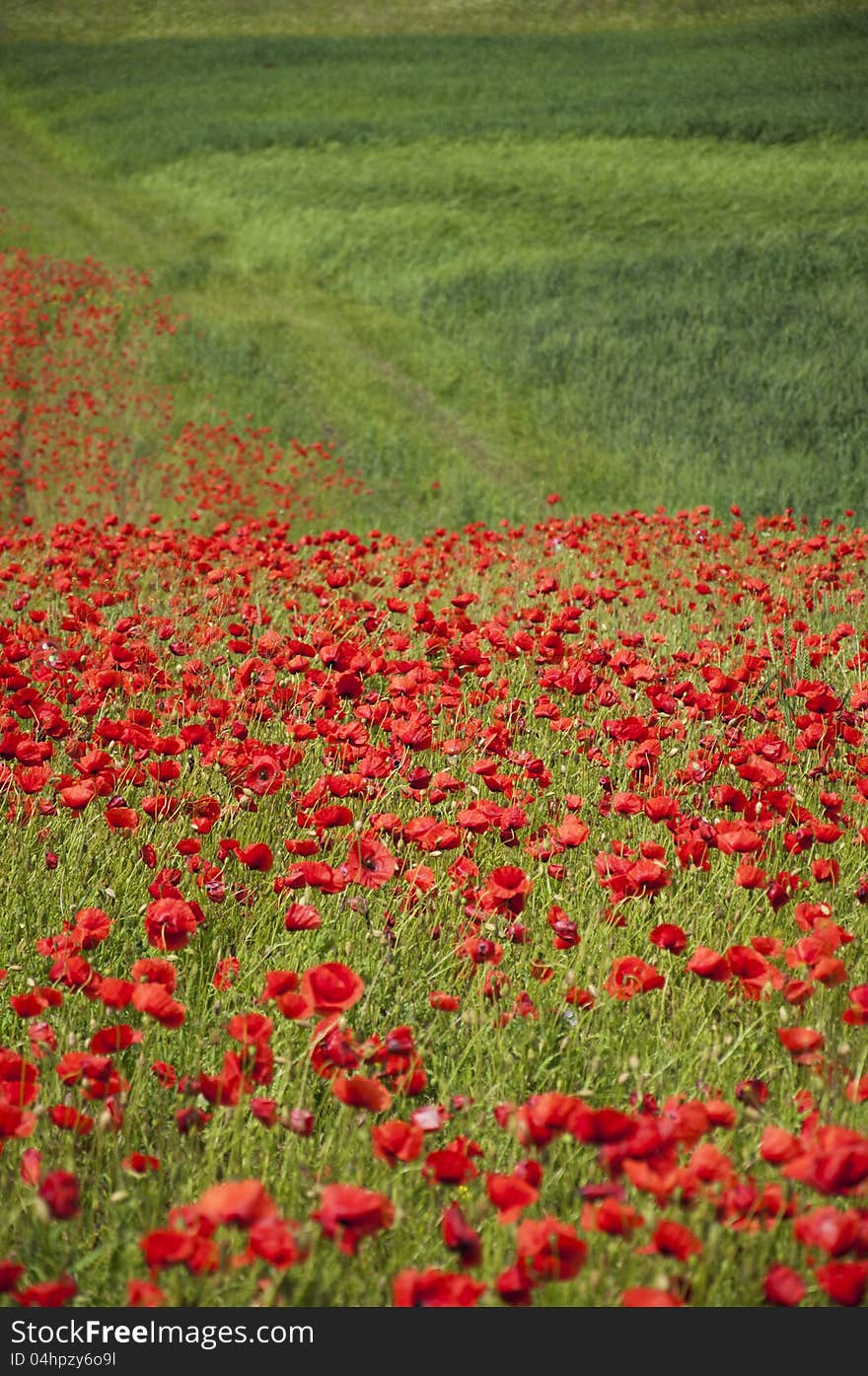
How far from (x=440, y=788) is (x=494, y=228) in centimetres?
2017

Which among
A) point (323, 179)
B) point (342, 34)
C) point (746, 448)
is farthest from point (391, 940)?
point (342, 34)

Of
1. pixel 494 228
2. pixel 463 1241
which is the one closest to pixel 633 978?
pixel 463 1241

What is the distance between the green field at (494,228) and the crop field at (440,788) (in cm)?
13

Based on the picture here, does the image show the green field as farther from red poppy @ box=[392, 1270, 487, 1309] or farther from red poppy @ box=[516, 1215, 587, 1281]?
red poppy @ box=[392, 1270, 487, 1309]

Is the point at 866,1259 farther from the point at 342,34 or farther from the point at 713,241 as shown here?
the point at 342,34

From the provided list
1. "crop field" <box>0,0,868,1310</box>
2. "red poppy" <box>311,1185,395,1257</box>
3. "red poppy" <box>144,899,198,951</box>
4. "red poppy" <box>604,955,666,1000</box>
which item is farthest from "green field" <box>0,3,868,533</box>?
"red poppy" <box>311,1185,395,1257</box>

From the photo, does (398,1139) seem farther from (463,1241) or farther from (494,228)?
(494,228)

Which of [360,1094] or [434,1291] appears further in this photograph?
[360,1094]

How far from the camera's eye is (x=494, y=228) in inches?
826

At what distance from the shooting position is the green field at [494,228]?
14297mm

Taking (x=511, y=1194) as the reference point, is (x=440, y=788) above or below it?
below

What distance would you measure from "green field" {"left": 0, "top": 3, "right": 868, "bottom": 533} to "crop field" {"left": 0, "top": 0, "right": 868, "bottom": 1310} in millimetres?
133

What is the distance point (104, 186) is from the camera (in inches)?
977

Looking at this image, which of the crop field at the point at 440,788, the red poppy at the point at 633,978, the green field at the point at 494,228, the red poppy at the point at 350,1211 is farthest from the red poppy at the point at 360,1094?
the green field at the point at 494,228
